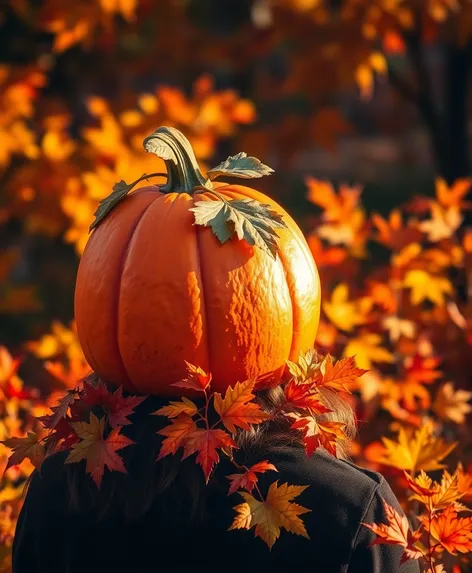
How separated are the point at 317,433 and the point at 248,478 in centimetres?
16

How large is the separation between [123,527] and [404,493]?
1.23 m

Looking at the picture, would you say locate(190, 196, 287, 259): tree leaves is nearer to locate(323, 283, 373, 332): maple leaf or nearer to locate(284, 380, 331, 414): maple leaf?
locate(284, 380, 331, 414): maple leaf

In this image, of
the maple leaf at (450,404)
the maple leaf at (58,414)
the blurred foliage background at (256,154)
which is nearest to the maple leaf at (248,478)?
the maple leaf at (58,414)

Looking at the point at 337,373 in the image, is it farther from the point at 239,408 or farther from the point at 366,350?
the point at 366,350

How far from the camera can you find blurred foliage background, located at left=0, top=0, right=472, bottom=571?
3170 mm

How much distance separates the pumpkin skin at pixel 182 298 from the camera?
1.77 m

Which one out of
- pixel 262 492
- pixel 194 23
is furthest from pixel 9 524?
pixel 194 23

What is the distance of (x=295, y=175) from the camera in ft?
51.2

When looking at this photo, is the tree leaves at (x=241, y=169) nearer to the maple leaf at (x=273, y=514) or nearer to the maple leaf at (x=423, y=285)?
the maple leaf at (x=273, y=514)

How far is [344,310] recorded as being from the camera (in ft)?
10.4

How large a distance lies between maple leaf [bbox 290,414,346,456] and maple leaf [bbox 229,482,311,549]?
0.30 feet

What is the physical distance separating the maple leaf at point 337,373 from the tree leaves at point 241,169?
1.36ft

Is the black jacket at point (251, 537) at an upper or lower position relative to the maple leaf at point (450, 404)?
upper

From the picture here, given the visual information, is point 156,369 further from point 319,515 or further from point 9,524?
point 9,524
